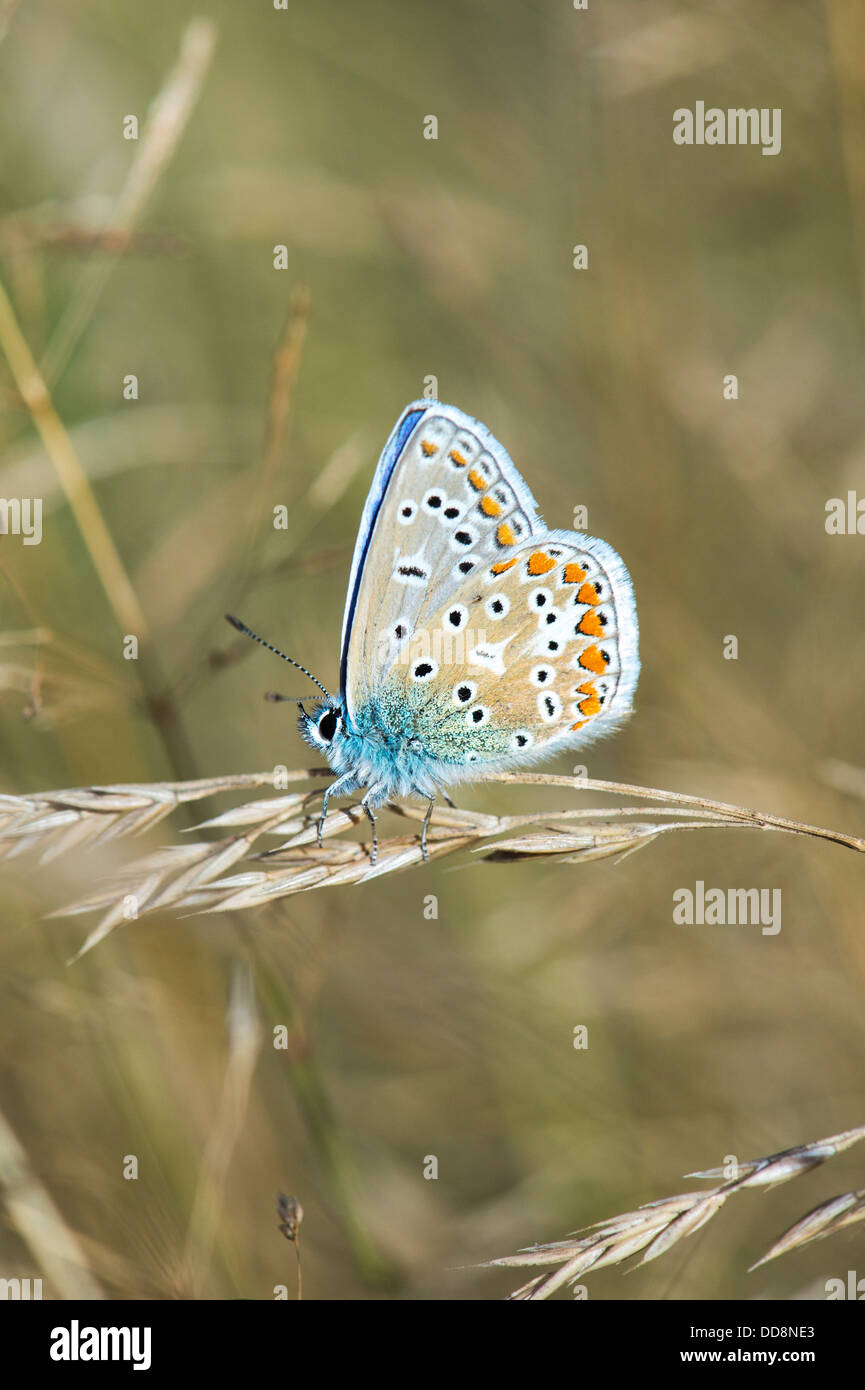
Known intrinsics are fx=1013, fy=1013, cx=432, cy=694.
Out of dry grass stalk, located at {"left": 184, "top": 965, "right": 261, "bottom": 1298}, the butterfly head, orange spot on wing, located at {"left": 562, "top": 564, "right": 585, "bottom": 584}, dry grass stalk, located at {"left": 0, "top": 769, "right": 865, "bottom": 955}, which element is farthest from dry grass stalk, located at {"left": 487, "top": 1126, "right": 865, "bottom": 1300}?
Answer: orange spot on wing, located at {"left": 562, "top": 564, "right": 585, "bottom": 584}

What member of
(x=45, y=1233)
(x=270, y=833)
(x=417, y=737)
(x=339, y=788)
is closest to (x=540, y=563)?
(x=417, y=737)

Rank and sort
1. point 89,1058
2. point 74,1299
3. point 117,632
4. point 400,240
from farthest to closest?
1. point 117,632
2. point 400,240
3. point 89,1058
4. point 74,1299

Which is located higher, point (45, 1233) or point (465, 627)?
point (465, 627)

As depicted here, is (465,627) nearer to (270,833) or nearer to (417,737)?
(417,737)

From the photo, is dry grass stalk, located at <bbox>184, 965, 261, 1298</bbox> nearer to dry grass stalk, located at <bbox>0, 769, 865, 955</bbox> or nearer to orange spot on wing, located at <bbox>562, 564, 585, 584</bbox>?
dry grass stalk, located at <bbox>0, 769, 865, 955</bbox>

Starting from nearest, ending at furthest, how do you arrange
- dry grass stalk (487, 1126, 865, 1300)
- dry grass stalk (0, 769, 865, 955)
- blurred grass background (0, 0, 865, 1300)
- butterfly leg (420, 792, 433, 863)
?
dry grass stalk (487, 1126, 865, 1300), dry grass stalk (0, 769, 865, 955), butterfly leg (420, 792, 433, 863), blurred grass background (0, 0, 865, 1300)

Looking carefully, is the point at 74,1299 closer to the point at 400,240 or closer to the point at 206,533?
the point at 206,533

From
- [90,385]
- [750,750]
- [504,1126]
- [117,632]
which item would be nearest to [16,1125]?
[504,1126]

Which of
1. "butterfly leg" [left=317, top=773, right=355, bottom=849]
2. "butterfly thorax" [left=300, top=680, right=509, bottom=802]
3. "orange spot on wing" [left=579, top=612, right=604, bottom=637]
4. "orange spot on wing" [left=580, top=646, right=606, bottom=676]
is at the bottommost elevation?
"butterfly leg" [left=317, top=773, right=355, bottom=849]
